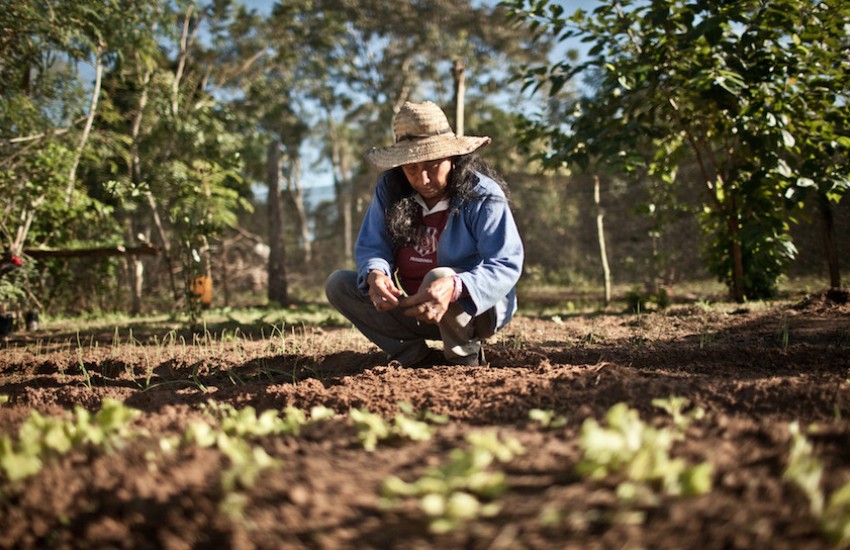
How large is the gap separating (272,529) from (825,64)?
482 centimetres

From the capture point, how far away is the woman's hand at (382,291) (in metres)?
2.53

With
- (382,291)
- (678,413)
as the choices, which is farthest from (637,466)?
(382,291)

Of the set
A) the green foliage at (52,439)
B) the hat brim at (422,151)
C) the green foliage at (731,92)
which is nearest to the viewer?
the green foliage at (52,439)

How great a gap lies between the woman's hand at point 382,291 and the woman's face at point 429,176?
47 centimetres

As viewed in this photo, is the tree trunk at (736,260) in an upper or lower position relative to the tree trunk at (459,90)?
lower

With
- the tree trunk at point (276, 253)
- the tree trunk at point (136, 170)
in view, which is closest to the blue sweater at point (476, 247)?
the tree trunk at point (276, 253)

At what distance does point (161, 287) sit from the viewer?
1195cm

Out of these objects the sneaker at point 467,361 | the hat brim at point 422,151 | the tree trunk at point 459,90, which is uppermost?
the tree trunk at point 459,90

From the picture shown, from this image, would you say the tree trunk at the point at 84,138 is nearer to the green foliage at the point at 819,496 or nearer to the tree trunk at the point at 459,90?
the tree trunk at the point at 459,90

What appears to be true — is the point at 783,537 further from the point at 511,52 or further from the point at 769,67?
the point at 511,52

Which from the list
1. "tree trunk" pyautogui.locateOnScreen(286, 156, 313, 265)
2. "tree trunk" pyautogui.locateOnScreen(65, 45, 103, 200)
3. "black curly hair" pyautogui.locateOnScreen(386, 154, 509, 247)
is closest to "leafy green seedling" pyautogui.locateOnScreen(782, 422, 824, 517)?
"black curly hair" pyautogui.locateOnScreen(386, 154, 509, 247)

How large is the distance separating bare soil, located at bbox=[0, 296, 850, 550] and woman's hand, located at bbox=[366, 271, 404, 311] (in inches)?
11.3

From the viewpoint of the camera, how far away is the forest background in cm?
432

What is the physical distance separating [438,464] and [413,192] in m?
1.94
